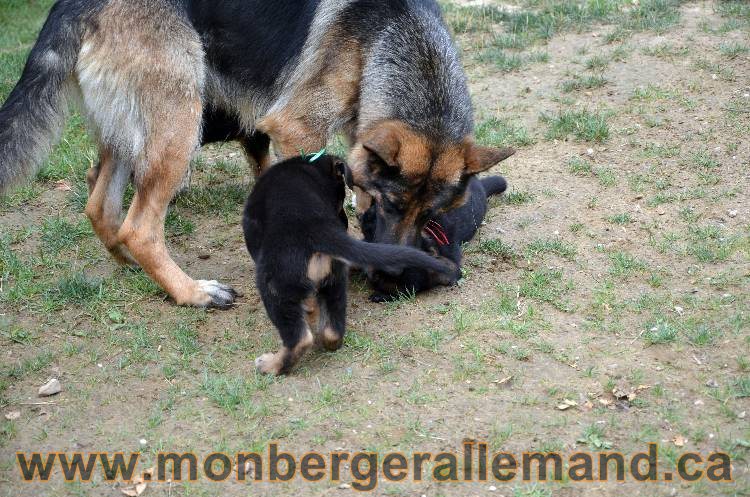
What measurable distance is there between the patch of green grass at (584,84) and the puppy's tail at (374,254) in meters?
4.44

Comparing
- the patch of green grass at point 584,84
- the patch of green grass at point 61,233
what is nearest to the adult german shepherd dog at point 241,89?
the patch of green grass at point 61,233

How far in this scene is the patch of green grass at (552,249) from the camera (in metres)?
5.81

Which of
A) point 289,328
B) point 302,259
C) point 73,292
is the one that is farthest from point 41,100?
point 289,328

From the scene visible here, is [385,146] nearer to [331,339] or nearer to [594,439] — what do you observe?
[331,339]

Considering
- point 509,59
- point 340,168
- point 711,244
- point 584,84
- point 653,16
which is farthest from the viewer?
point 653,16

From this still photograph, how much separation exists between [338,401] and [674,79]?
5510 millimetres

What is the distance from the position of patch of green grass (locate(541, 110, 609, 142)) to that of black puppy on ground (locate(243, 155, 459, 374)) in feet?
10.9

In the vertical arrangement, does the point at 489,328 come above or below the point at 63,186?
below

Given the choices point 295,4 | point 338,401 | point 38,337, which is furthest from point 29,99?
point 338,401

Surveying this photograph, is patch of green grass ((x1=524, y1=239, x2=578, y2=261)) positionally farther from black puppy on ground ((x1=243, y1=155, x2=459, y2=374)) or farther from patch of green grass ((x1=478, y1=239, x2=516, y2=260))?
black puppy on ground ((x1=243, y1=155, x2=459, y2=374))

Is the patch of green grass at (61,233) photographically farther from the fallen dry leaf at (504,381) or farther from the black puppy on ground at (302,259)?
the fallen dry leaf at (504,381)

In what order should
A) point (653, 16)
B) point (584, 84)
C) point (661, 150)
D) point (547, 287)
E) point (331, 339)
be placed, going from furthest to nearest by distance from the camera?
point (653, 16) → point (584, 84) → point (661, 150) → point (547, 287) → point (331, 339)

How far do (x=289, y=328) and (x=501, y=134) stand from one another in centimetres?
373

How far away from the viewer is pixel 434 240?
5.50 metres
